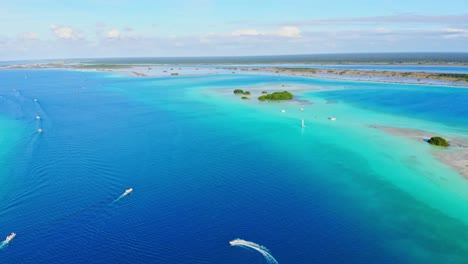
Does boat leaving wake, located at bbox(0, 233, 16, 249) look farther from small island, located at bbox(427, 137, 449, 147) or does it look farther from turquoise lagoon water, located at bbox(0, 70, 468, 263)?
small island, located at bbox(427, 137, 449, 147)

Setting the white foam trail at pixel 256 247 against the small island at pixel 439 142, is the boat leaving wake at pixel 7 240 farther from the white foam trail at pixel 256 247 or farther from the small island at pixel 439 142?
the small island at pixel 439 142

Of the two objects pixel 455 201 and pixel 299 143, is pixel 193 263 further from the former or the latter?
pixel 299 143

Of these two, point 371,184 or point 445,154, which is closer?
point 371,184

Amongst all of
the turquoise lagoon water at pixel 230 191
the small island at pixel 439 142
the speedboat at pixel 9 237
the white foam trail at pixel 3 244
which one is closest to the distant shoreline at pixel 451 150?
the small island at pixel 439 142

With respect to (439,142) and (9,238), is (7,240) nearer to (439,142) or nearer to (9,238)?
(9,238)

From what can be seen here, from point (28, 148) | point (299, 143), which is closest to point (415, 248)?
point (299, 143)

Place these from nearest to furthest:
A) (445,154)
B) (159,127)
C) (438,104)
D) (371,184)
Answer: (371,184) → (445,154) → (159,127) → (438,104)
